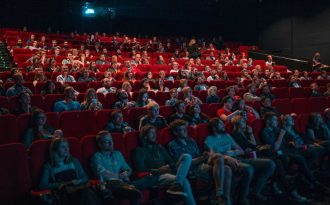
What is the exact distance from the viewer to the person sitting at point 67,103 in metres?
3.27

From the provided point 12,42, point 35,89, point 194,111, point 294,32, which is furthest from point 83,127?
point 294,32

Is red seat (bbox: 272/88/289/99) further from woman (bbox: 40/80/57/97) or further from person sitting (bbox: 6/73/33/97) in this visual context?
person sitting (bbox: 6/73/33/97)

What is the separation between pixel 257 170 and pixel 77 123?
1.46m

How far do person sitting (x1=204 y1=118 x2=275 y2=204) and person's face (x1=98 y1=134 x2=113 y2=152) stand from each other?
2.50 ft

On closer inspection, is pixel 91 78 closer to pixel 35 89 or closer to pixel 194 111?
pixel 35 89

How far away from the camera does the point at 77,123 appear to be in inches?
116

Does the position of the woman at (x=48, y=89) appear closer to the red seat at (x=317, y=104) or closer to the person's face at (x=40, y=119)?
the person's face at (x=40, y=119)

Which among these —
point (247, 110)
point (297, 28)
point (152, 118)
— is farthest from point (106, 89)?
point (297, 28)

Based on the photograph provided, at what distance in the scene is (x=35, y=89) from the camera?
404 cm

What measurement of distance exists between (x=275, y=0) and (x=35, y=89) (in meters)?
7.91

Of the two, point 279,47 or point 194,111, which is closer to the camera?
point 194,111

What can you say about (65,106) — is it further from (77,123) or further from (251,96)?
(251,96)

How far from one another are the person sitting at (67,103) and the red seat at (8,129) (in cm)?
73

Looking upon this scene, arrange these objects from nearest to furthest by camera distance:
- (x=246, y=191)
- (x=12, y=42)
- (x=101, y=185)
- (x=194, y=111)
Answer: (x=101, y=185), (x=246, y=191), (x=194, y=111), (x=12, y=42)
